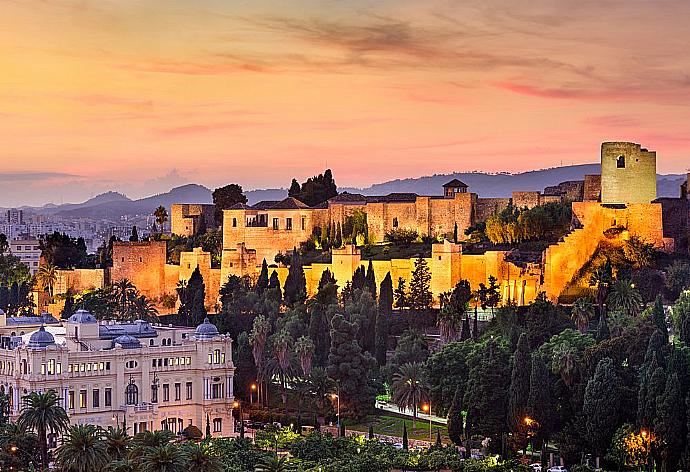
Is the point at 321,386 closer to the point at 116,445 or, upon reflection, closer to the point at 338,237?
the point at 116,445

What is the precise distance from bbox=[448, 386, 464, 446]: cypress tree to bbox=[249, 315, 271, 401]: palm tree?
1031 centimetres

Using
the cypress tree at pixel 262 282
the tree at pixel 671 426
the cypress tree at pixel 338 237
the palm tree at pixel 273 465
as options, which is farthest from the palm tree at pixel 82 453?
the cypress tree at pixel 338 237

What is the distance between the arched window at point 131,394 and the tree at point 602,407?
1681 centimetres

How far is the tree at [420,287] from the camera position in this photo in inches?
2389

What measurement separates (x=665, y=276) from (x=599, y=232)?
4.35 meters

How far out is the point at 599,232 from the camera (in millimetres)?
61750

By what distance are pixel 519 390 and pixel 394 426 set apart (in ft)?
22.7

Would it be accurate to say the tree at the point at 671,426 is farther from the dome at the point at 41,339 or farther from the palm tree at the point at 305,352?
the dome at the point at 41,339

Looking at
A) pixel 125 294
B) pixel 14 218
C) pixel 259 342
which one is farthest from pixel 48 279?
pixel 14 218

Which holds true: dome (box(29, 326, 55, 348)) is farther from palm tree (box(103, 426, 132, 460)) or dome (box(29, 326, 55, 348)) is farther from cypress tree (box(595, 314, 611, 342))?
cypress tree (box(595, 314, 611, 342))

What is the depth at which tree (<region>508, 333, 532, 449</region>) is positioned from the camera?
1708 inches

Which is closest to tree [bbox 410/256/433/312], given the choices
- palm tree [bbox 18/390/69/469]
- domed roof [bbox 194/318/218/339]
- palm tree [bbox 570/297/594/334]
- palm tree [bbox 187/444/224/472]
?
palm tree [bbox 570/297/594/334]

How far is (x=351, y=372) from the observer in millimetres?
51344

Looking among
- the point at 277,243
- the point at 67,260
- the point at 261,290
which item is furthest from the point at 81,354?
the point at 67,260
